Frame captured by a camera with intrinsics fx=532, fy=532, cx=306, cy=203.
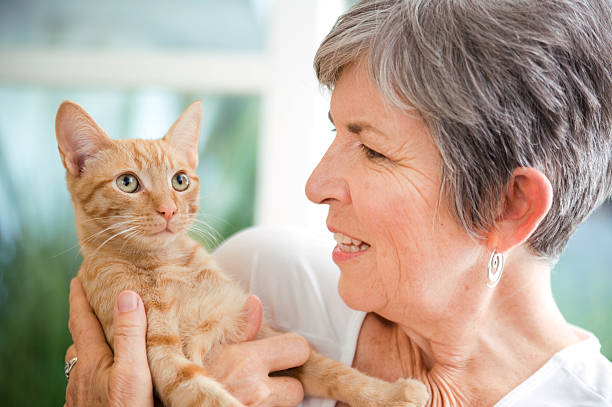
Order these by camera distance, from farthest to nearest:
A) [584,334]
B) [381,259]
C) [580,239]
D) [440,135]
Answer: [580,239], [584,334], [381,259], [440,135]

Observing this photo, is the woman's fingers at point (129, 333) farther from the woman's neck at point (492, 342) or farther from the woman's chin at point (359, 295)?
the woman's neck at point (492, 342)

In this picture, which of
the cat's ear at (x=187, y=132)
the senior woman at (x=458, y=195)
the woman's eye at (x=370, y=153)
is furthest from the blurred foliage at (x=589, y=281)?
the cat's ear at (x=187, y=132)

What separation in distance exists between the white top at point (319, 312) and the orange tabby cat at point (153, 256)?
0.17 meters

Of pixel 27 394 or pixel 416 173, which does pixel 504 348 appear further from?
pixel 27 394

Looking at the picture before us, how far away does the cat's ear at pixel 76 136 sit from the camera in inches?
44.3

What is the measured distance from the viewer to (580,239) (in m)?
2.17

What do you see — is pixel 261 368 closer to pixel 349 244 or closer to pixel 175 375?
pixel 175 375

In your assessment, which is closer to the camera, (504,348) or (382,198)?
(382,198)

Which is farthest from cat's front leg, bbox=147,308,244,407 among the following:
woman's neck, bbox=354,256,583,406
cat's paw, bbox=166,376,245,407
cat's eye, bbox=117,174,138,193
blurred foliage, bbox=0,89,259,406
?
blurred foliage, bbox=0,89,259,406

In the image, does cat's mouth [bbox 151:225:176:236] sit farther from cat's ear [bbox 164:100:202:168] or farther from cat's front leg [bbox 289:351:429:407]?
cat's front leg [bbox 289:351:429:407]

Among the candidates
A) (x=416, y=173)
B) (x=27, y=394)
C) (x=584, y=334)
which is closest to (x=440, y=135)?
(x=416, y=173)

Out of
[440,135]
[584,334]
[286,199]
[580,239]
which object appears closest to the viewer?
[440,135]

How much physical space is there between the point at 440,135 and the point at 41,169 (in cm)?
238

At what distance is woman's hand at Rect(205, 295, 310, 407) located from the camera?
3.65 feet
